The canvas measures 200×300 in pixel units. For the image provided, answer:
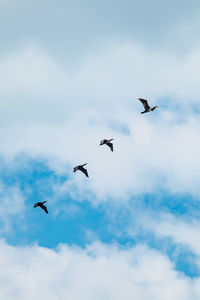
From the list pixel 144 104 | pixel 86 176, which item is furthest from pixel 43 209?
pixel 144 104

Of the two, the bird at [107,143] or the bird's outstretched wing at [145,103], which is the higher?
the bird's outstretched wing at [145,103]

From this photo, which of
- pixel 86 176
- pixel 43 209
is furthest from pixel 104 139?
pixel 43 209

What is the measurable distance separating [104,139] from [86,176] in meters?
10.5

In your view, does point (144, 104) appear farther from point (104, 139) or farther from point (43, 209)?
point (43, 209)

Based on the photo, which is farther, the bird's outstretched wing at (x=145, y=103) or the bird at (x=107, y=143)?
the bird at (x=107, y=143)

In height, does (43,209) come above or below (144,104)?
below

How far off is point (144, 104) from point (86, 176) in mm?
22983

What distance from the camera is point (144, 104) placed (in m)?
175

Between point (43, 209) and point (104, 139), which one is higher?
point (104, 139)

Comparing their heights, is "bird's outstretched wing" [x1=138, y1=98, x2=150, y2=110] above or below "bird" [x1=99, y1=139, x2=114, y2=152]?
above

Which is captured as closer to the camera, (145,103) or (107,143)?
(145,103)

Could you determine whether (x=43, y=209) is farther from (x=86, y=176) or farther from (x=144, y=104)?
(x=144, y=104)

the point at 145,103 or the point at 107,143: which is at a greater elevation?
the point at 145,103

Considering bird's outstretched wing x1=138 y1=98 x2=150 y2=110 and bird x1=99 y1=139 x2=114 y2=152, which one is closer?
bird's outstretched wing x1=138 y1=98 x2=150 y2=110
